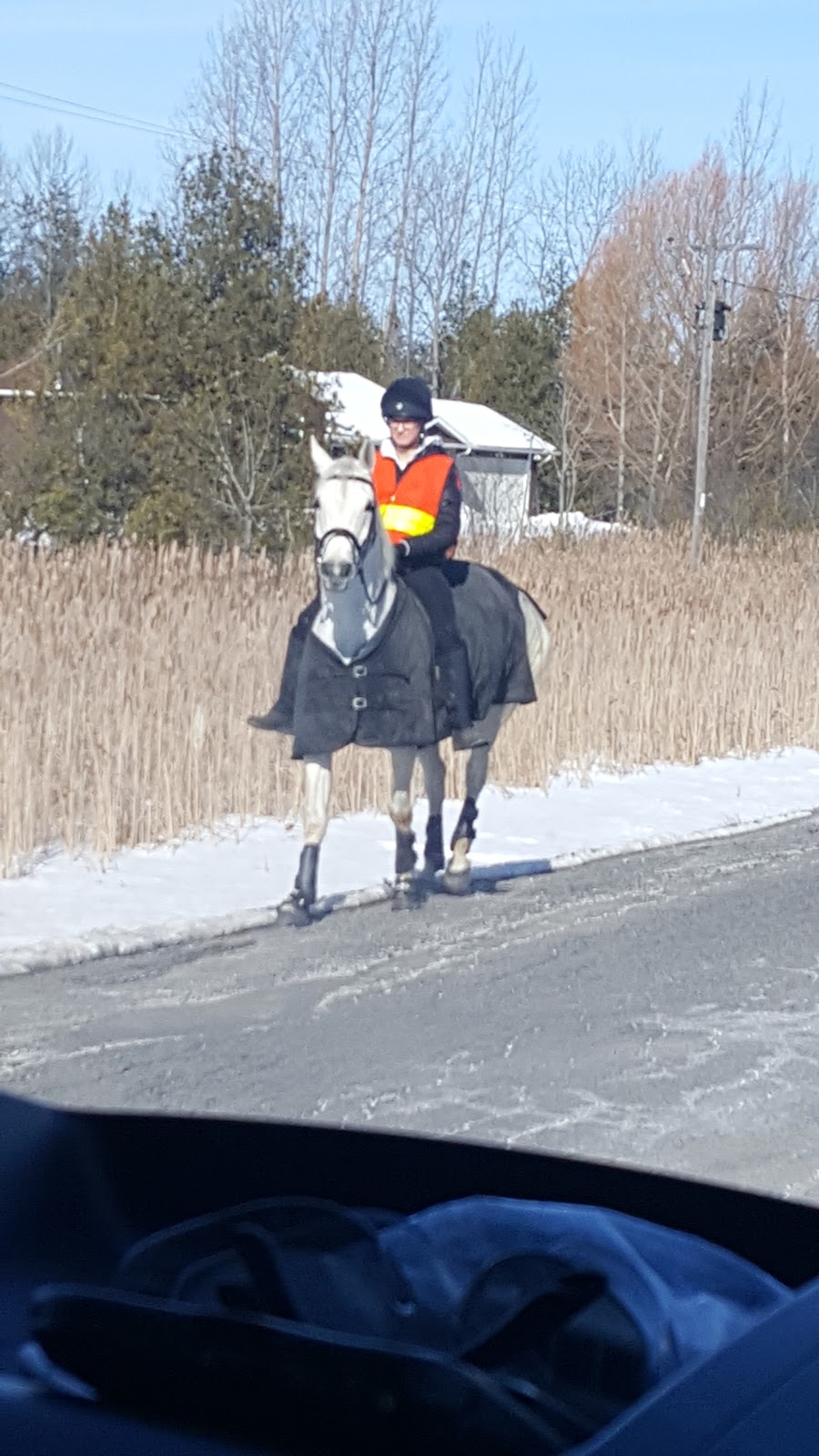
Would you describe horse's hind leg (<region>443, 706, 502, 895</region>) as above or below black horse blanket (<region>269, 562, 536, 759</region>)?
below

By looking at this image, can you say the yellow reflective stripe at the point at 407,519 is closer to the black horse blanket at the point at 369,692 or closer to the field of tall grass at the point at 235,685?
the black horse blanket at the point at 369,692

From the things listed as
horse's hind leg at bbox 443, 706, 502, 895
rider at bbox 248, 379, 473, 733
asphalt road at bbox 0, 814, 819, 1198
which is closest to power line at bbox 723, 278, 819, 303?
horse's hind leg at bbox 443, 706, 502, 895

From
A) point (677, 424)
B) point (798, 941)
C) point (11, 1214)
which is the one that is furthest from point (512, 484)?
point (11, 1214)

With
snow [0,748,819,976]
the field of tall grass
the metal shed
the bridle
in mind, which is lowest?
snow [0,748,819,976]

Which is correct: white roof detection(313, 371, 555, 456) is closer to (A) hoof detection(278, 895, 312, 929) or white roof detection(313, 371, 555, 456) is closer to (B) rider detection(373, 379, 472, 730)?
(B) rider detection(373, 379, 472, 730)

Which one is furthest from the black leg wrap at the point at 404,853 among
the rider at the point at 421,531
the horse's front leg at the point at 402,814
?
the rider at the point at 421,531

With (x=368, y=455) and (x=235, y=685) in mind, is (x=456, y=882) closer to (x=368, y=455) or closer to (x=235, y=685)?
(x=368, y=455)

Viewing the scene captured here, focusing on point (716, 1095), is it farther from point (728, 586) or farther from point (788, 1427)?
point (728, 586)

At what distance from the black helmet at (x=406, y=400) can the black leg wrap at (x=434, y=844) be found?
2.15 meters

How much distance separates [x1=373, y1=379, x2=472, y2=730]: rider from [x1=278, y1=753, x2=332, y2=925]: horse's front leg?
695 mm

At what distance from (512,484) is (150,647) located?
95.0 ft

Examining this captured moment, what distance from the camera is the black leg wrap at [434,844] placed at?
29.7 ft

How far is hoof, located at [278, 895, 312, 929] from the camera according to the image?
773 cm

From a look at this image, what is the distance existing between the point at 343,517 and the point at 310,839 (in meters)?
1.46
